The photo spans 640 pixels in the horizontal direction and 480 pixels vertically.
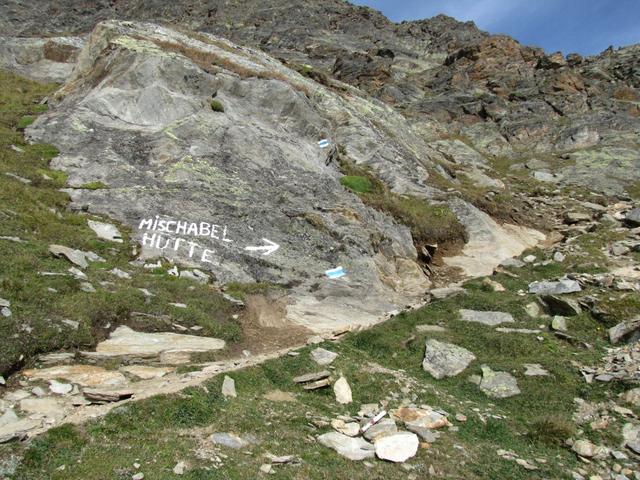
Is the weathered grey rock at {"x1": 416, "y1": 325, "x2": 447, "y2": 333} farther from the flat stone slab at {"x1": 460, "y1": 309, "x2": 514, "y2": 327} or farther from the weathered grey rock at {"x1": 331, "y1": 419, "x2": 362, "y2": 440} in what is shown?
the weathered grey rock at {"x1": 331, "y1": 419, "x2": 362, "y2": 440}

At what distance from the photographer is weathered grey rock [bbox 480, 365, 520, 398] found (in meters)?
13.0

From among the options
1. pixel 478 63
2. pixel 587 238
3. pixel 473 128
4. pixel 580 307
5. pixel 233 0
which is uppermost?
pixel 233 0

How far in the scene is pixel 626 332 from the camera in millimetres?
15273

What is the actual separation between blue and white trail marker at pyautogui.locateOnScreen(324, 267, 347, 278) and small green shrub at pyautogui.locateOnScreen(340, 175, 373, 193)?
27.5 feet

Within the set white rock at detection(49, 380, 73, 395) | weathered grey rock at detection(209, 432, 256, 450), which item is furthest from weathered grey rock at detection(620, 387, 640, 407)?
white rock at detection(49, 380, 73, 395)

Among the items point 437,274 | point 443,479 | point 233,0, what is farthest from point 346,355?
point 233,0

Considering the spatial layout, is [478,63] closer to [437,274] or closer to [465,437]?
[437,274]

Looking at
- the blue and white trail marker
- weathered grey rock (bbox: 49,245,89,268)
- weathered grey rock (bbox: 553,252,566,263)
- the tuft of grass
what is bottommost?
weathered grey rock (bbox: 49,245,89,268)

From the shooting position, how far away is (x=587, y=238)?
2769 centimetres

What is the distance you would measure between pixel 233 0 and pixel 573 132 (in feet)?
289

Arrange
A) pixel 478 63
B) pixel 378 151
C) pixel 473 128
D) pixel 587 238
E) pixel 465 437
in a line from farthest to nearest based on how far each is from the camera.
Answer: pixel 478 63, pixel 473 128, pixel 378 151, pixel 587 238, pixel 465 437

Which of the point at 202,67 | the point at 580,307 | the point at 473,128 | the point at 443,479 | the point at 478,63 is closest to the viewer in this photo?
the point at 443,479

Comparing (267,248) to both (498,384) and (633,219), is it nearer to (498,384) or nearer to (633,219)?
(498,384)

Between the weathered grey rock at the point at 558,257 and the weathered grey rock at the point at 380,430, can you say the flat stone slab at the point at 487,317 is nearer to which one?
the weathered grey rock at the point at 558,257
